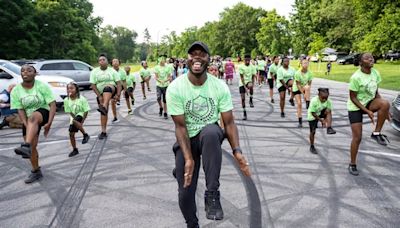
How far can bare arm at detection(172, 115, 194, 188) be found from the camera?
8.54 feet

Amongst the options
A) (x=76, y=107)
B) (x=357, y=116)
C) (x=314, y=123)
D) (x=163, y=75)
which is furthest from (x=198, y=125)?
(x=163, y=75)

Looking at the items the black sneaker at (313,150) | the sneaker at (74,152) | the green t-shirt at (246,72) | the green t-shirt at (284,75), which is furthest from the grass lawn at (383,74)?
the sneaker at (74,152)

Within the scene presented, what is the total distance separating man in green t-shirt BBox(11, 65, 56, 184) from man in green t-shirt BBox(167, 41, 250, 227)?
9.41ft

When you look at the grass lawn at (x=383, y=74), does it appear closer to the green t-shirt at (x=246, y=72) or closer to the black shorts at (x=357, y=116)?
the green t-shirt at (x=246, y=72)

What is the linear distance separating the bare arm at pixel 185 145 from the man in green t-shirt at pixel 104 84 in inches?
197

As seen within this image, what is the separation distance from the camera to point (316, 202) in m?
3.84

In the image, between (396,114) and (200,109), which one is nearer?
(200,109)

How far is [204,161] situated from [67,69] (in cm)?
1780

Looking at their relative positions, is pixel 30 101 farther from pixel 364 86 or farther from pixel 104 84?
pixel 364 86

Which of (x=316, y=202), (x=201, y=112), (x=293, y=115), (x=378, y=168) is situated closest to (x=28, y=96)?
(x=201, y=112)

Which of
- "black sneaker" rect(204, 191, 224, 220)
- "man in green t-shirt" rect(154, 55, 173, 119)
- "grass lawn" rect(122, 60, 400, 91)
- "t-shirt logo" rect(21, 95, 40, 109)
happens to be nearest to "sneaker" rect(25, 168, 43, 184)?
"t-shirt logo" rect(21, 95, 40, 109)

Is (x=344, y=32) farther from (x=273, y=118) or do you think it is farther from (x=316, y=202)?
(x=316, y=202)

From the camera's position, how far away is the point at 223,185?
445 cm

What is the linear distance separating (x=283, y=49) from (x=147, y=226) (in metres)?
64.8
